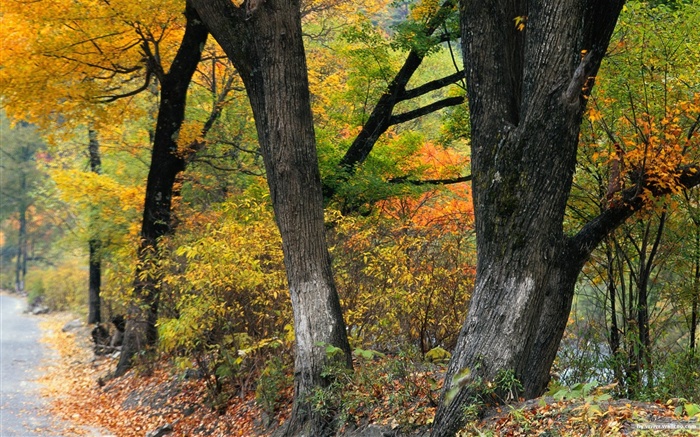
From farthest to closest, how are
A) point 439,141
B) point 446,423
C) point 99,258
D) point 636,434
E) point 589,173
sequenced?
point 99,258 → point 439,141 → point 589,173 → point 446,423 → point 636,434

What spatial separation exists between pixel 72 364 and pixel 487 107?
15214mm

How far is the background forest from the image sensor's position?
6512 millimetres

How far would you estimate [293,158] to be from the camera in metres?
6.42

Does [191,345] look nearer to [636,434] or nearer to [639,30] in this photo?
[636,434]

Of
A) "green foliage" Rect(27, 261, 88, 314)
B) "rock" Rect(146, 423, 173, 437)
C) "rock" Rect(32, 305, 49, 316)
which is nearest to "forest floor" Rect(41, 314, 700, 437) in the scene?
"rock" Rect(146, 423, 173, 437)

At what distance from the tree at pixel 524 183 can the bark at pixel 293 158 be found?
5.45 feet

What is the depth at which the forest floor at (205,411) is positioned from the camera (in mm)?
4211

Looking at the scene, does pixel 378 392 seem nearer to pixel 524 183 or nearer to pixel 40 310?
pixel 524 183

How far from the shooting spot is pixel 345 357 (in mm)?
6434

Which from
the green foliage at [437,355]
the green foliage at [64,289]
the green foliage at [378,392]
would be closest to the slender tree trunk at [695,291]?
the green foliage at [437,355]


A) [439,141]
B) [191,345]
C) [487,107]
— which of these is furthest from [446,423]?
[439,141]

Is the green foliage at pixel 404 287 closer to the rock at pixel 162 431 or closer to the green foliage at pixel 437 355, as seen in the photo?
the green foliage at pixel 437 355

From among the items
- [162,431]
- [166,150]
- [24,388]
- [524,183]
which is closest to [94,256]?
[24,388]

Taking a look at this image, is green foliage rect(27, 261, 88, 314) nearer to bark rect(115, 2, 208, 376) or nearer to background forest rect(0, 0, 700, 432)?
background forest rect(0, 0, 700, 432)
